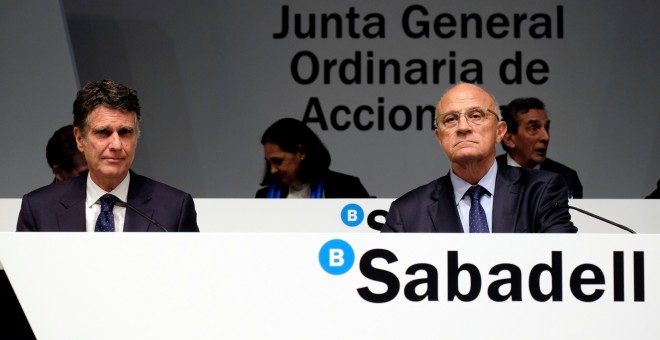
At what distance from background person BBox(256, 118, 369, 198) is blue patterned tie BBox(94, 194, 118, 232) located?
8.62ft

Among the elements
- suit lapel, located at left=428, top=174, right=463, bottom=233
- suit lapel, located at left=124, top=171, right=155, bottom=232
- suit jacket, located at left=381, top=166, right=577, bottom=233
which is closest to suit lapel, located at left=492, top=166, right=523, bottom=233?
suit jacket, located at left=381, top=166, right=577, bottom=233

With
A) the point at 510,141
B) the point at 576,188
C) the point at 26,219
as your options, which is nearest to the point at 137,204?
the point at 26,219

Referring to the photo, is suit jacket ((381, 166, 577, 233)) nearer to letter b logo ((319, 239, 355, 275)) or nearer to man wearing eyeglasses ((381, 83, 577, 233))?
man wearing eyeglasses ((381, 83, 577, 233))

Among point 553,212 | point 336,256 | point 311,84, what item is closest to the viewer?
point 336,256

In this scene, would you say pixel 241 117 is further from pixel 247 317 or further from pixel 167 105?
pixel 247 317

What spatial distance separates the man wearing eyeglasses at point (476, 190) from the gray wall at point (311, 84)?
10.6 feet

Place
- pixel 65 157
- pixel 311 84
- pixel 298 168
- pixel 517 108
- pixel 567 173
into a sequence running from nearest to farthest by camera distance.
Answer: pixel 65 157 → pixel 298 168 → pixel 517 108 → pixel 567 173 → pixel 311 84

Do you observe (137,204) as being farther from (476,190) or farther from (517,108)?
(517,108)

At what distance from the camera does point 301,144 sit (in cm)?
584

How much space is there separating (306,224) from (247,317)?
194 cm

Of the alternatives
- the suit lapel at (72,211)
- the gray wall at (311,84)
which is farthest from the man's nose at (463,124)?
the gray wall at (311,84)

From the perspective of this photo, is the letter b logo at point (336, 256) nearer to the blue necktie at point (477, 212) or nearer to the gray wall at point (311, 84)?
the blue necktie at point (477, 212)

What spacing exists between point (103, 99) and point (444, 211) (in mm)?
1074

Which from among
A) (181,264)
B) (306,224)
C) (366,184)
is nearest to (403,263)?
(181,264)
